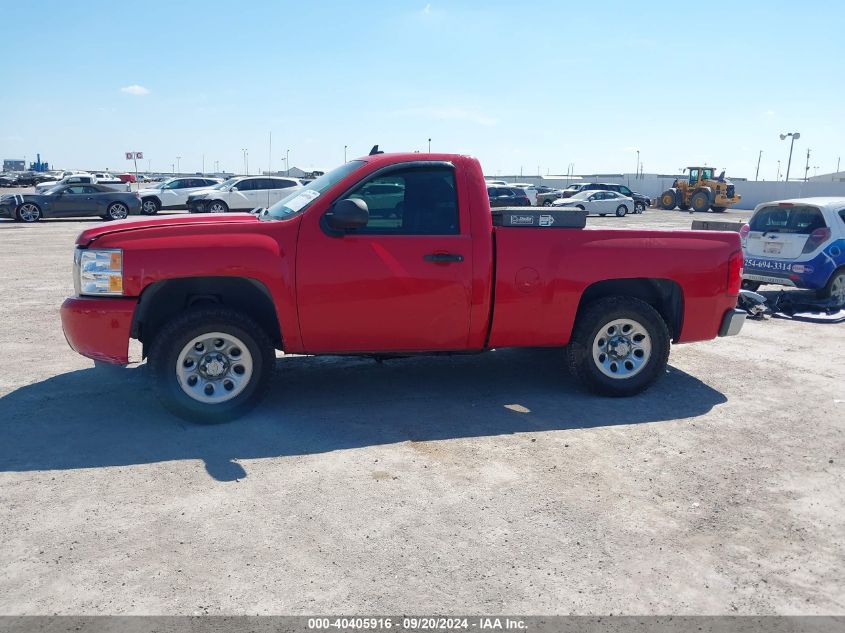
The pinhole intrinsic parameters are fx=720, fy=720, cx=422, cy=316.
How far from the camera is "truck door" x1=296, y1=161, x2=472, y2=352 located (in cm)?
527

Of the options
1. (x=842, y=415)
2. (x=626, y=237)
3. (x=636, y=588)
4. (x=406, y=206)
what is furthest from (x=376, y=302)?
(x=842, y=415)

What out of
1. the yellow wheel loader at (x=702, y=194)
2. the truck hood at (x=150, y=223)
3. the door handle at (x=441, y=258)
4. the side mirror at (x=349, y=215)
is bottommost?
the door handle at (x=441, y=258)

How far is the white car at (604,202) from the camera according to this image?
122 ft

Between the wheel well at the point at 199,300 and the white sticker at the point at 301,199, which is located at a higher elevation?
the white sticker at the point at 301,199

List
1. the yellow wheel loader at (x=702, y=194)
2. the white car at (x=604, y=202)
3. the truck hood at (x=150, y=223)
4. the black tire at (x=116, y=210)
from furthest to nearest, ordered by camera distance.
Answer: the yellow wheel loader at (x=702, y=194) → the white car at (x=604, y=202) → the black tire at (x=116, y=210) → the truck hood at (x=150, y=223)

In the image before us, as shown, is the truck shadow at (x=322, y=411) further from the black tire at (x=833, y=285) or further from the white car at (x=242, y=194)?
the white car at (x=242, y=194)

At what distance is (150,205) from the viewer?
1128 inches

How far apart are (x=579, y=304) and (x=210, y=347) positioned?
9.80 ft

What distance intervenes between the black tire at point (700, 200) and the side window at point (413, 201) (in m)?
42.1

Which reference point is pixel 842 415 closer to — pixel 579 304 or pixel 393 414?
pixel 579 304

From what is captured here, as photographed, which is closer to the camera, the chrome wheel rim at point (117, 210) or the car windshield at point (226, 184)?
the chrome wheel rim at point (117, 210)

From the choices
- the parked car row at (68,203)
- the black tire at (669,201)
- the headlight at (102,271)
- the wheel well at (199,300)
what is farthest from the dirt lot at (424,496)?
the black tire at (669,201)

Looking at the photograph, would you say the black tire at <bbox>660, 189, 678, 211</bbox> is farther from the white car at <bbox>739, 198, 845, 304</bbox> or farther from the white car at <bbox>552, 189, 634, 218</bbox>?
the white car at <bbox>739, 198, 845, 304</bbox>

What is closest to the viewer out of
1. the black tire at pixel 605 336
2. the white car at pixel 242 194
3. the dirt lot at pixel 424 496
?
the dirt lot at pixel 424 496
